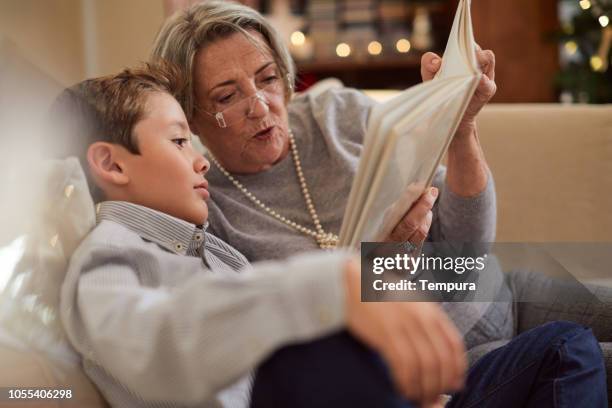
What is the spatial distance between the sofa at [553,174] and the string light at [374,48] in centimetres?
230

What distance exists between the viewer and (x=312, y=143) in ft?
4.71

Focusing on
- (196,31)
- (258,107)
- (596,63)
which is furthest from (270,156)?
(596,63)

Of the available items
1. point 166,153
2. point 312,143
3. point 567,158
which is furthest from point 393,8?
point 166,153

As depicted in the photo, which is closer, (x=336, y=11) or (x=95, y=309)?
(x=95, y=309)

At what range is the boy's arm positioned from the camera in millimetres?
622

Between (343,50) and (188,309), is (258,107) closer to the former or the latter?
(188,309)

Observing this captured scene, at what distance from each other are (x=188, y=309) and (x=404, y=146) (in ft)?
0.99

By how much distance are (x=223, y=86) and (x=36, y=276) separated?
0.51m

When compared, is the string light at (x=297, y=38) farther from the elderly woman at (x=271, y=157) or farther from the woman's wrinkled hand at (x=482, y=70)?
the woman's wrinkled hand at (x=482, y=70)

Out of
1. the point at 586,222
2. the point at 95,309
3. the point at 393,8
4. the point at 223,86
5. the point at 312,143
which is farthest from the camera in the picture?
the point at 393,8

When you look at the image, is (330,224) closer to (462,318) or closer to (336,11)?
(462,318)

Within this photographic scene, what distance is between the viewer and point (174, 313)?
0.67 metres

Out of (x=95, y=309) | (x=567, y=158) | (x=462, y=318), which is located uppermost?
(x=95, y=309)

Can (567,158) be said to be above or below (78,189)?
below
